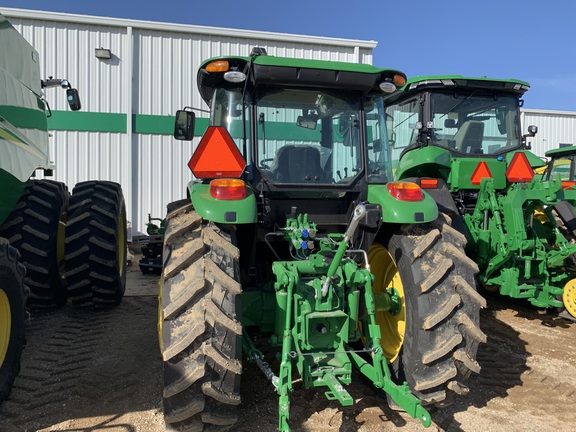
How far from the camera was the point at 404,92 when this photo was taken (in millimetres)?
5898

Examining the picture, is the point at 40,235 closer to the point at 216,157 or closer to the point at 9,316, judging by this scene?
the point at 9,316

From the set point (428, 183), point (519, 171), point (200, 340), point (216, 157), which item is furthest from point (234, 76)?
point (519, 171)

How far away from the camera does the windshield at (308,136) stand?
3.11 meters

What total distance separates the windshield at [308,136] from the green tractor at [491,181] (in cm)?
155

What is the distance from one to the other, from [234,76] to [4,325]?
211cm

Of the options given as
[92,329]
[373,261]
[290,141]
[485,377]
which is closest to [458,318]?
[373,261]

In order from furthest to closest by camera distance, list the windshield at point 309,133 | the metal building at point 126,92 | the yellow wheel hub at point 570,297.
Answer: the metal building at point 126,92
the yellow wheel hub at point 570,297
the windshield at point 309,133

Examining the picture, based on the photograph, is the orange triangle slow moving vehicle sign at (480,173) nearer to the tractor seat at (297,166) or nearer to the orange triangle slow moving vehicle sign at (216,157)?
the tractor seat at (297,166)

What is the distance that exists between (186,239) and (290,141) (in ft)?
3.39

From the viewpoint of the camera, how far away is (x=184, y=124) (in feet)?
12.0

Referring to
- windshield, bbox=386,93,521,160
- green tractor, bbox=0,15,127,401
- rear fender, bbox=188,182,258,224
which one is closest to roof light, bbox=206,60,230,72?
rear fender, bbox=188,182,258,224

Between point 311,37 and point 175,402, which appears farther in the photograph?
point 311,37

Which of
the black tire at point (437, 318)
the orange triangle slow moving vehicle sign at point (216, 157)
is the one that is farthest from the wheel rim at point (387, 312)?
the orange triangle slow moving vehicle sign at point (216, 157)

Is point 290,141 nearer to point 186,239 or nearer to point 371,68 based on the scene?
point 371,68
